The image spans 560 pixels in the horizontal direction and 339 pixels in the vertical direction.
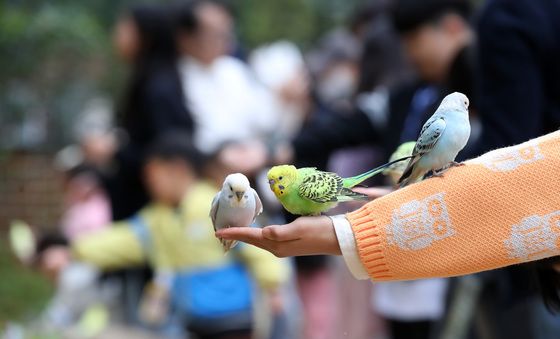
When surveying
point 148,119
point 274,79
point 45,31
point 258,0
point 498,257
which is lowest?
point 498,257

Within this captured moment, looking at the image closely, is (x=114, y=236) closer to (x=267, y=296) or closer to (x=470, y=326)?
(x=267, y=296)

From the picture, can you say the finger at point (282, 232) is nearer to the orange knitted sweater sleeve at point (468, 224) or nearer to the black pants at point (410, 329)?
the orange knitted sweater sleeve at point (468, 224)

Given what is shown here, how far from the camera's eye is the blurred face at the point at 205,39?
187 inches

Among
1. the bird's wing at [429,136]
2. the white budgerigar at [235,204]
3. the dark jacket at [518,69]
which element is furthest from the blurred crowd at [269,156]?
the white budgerigar at [235,204]

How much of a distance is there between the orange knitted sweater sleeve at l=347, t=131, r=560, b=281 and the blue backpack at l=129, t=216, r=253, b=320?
7.86 feet

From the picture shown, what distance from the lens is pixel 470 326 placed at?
3.23 m

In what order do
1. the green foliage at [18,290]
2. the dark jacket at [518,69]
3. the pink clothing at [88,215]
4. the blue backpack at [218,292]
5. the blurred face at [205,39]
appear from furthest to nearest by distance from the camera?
the pink clothing at [88,215] < the green foliage at [18,290] < the blurred face at [205,39] < the blue backpack at [218,292] < the dark jacket at [518,69]

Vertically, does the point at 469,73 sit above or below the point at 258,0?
below

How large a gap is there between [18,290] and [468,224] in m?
4.84

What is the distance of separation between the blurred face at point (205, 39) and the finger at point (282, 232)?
10.6 feet

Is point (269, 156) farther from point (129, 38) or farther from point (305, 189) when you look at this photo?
point (305, 189)

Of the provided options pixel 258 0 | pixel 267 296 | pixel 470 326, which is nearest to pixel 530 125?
pixel 470 326

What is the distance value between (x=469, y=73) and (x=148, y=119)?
2087 millimetres

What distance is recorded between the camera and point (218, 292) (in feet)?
13.1
